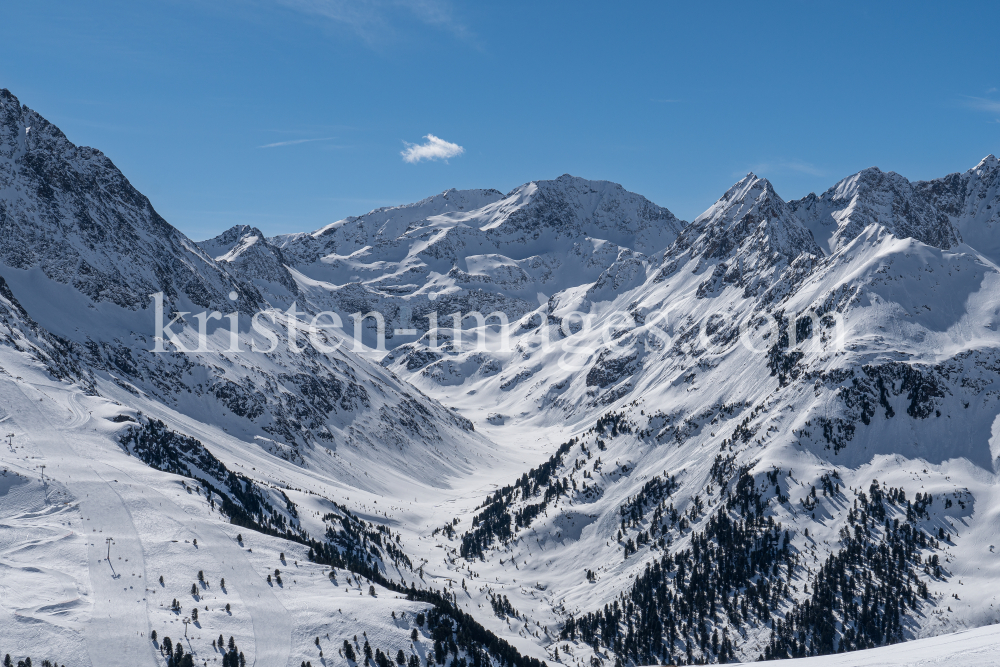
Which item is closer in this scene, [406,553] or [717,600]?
[717,600]

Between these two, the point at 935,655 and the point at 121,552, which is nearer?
the point at 935,655

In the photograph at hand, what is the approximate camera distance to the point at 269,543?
110 m

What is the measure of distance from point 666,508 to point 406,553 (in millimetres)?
72069

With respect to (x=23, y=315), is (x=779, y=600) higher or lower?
lower

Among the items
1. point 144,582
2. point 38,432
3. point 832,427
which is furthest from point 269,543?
point 832,427

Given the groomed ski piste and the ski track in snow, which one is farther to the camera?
the ski track in snow

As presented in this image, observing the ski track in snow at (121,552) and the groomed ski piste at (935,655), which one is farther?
the ski track in snow at (121,552)

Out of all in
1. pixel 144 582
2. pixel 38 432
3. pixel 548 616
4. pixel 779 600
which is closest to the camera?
pixel 144 582

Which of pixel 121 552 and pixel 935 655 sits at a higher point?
pixel 121 552

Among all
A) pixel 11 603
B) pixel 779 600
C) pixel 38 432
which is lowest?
pixel 779 600

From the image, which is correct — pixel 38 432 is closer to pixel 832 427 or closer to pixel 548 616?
pixel 548 616

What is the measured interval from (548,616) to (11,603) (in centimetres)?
11742

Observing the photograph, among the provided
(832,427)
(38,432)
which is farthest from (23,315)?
(832,427)

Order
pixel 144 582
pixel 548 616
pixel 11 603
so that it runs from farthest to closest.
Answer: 1. pixel 548 616
2. pixel 144 582
3. pixel 11 603
